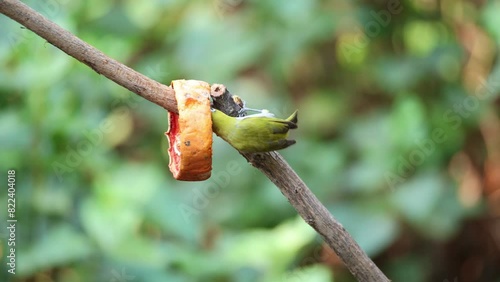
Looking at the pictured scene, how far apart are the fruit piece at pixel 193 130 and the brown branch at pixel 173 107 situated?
0.06 feet

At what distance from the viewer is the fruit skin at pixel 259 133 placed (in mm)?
700

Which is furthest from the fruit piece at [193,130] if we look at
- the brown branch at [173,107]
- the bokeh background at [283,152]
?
the bokeh background at [283,152]

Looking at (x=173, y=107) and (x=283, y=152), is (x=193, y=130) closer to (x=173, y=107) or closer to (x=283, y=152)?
(x=173, y=107)

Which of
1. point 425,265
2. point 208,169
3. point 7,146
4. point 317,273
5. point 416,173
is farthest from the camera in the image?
point 425,265

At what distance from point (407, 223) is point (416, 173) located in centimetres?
13

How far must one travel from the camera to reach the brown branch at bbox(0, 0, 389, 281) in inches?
28.0

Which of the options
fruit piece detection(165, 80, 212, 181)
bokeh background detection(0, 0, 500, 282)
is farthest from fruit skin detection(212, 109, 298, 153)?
bokeh background detection(0, 0, 500, 282)

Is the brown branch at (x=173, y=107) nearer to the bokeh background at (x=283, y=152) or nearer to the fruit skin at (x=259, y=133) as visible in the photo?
the fruit skin at (x=259, y=133)

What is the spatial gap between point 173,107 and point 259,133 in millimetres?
93

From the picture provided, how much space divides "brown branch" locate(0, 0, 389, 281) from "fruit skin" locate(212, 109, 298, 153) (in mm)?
35

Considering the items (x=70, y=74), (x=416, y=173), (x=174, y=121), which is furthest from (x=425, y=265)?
(x=174, y=121)

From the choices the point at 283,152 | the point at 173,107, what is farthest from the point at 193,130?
the point at 283,152

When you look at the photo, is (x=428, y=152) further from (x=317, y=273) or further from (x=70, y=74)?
(x=70, y=74)

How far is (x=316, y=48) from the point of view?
2113 mm
